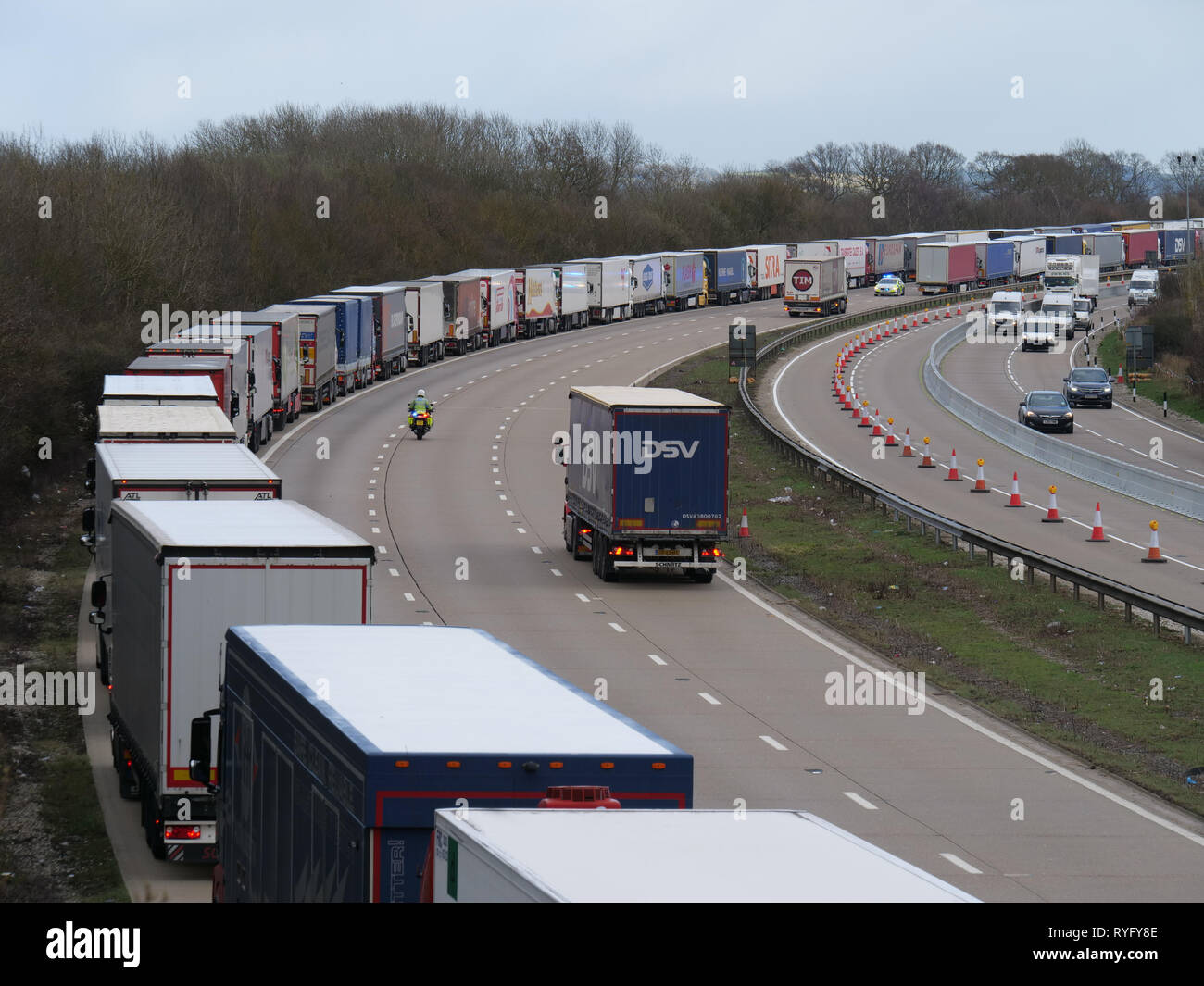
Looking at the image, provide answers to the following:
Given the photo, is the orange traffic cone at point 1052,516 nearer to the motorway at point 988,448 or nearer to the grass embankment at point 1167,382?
the motorway at point 988,448

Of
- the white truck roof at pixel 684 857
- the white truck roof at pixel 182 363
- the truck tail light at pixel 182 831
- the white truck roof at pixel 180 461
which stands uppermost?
the white truck roof at pixel 182 363

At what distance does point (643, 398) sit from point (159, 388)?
8.94 meters

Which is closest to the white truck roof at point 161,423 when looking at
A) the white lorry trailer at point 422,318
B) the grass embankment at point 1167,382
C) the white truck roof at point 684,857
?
the white truck roof at point 684,857

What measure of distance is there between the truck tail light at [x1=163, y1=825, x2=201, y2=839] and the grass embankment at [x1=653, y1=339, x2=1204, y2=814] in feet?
30.1

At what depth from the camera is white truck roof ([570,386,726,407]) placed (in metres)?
30.8

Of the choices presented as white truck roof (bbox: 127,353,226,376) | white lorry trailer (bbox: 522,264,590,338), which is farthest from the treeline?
white lorry trailer (bbox: 522,264,590,338)

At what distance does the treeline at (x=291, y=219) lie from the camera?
4734 centimetres

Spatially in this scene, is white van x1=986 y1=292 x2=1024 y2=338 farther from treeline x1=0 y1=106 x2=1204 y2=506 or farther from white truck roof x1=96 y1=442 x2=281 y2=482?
white truck roof x1=96 y1=442 x2=281 y2=482

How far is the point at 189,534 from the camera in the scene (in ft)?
50.5

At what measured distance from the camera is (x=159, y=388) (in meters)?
33.9

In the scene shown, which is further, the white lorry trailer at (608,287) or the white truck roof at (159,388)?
the white lorry trailer at (608,287)

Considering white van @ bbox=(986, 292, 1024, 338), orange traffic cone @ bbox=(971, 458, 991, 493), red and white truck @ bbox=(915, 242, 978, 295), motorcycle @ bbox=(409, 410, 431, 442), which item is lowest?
orange traffic cone @ bbox=(971, 458, 991, 493)

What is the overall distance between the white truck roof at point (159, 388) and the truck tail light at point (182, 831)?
18.5 m
